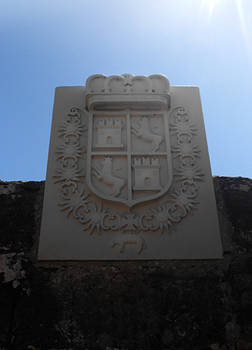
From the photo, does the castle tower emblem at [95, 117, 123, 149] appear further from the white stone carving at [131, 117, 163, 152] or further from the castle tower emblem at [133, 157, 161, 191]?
the castle tower emblem at [133, 157, 161, 191]

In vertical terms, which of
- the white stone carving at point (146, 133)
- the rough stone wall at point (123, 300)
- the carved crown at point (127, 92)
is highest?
the carved crown at point (127, 92)

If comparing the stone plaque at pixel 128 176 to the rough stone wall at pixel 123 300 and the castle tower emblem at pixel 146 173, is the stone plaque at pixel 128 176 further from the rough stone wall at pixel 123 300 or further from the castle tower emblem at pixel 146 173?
the rough stone wall at pixel 123 300

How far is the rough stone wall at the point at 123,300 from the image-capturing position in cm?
265

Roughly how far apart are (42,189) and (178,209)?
1.26 meters

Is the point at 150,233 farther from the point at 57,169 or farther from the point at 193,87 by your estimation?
the point at 193,87

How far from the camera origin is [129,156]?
3561 millimetres

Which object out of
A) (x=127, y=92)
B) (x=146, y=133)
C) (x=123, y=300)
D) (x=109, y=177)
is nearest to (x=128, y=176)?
(x=109, y=177)

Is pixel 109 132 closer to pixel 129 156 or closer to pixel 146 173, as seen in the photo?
pixel 129 156

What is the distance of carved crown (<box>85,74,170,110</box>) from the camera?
12.6 ft

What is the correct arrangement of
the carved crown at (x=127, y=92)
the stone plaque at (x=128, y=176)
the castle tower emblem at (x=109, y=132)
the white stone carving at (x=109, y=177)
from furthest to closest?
1. the carved crown at (x=127, y=92)
2. the castle tower emblem at (x=109, y=132)
3. the white stone carving at (x=109, y=177)
4. the stone plaque at (x=128, y=176)

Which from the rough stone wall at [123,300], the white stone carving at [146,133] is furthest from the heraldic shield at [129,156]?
the rough stone wall at [123,300]

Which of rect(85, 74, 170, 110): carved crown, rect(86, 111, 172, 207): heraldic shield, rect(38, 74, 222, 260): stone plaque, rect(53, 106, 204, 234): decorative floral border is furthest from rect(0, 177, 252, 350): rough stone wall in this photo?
rect(85, 74, 170, 110): carved crown

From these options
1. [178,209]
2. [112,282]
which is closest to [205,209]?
[178,209]

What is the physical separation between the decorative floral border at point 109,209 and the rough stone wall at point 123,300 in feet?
1.03
